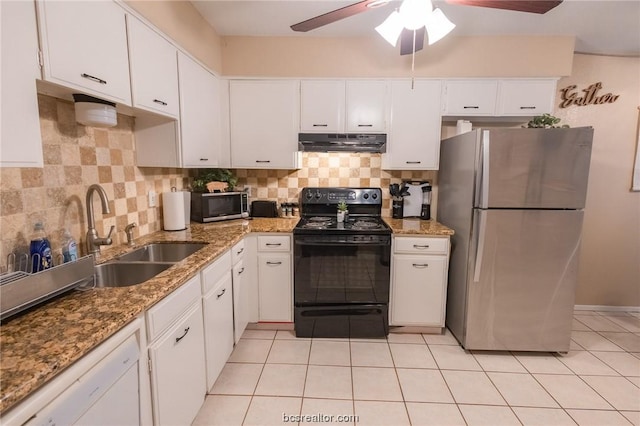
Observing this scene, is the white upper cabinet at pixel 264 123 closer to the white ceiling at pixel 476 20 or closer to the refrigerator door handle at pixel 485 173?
the white ceiling at pixel 476 20

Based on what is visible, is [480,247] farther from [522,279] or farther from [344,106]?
[344,106]

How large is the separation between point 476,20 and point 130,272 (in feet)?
9.58

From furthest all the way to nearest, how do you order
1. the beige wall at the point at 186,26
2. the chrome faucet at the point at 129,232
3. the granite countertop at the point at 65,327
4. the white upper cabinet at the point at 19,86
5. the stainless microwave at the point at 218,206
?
the stainless microwave at the point at 218,206 → the chrome faucet at the point at 129,232 → the beige wall at the point at 186,26 → the white upper cabinet at the point at 19,86 → the granite countertop at the point at 65,327

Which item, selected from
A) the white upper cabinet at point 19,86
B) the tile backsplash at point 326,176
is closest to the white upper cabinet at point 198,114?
the tile backsplash at point 326,176

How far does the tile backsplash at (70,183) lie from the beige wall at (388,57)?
1.21 metres

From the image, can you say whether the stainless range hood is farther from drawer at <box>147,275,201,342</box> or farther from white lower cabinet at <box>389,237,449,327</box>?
drawer at <box>147,275,201,342</box>

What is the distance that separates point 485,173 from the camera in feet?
7.00

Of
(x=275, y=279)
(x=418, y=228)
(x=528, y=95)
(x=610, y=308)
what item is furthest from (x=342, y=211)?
(x=610, y=308)

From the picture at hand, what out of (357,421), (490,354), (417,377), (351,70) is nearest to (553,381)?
(490,354)

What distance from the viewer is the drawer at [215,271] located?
1.71 m

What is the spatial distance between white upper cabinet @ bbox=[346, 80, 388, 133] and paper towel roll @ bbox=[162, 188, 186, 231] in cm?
149

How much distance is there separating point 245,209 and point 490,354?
2317 mm

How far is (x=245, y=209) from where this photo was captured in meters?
2.84

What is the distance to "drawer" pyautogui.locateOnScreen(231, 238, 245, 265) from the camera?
7.16 feet
